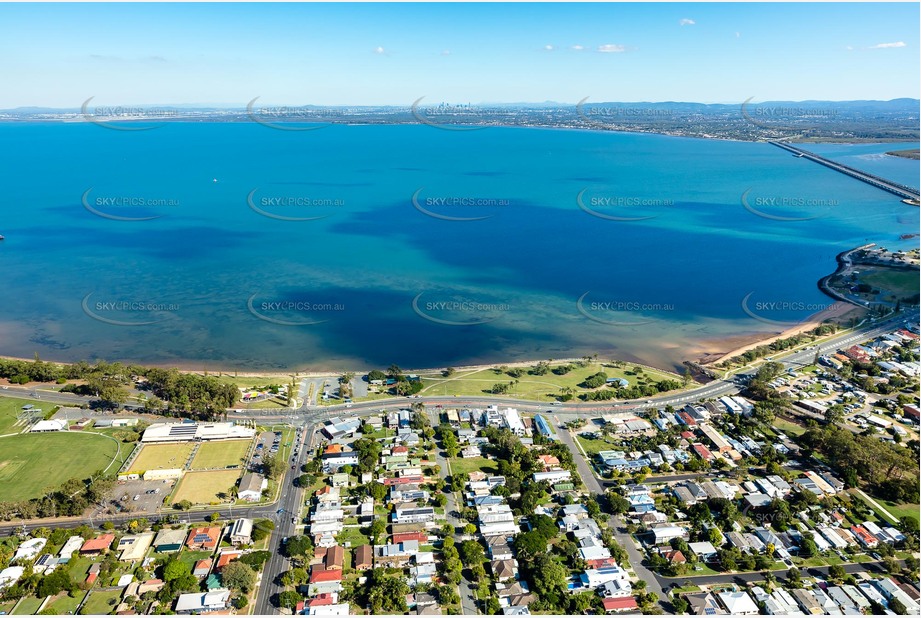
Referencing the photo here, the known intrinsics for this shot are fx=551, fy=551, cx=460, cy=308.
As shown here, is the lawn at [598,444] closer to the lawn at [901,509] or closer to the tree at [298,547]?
the lawn at [901,509]

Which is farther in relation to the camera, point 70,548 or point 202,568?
point 70,548

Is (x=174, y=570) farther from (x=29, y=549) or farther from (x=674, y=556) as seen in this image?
(x=674, y=556)

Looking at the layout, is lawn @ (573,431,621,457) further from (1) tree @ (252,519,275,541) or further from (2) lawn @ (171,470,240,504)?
(2) lawn @ (171,470,240,504)

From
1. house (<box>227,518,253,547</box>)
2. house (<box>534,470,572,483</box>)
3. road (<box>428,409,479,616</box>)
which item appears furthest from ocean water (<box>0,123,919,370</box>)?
house (<box>227,518,253,547</box>)

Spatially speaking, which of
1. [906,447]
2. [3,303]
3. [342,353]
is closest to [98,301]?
[3,303]

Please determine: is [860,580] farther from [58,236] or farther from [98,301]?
[58,236]

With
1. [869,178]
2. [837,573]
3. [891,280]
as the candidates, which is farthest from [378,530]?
[869,178]
